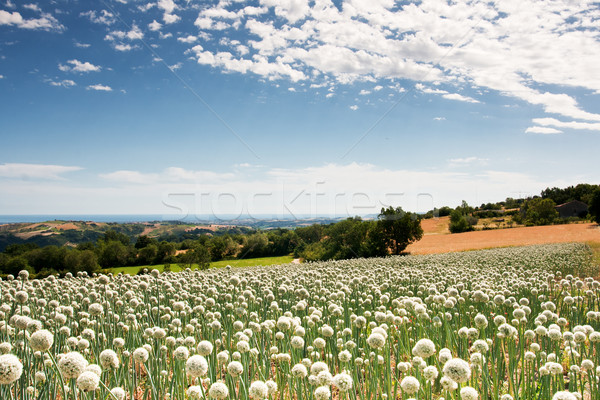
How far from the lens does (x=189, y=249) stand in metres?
51.9

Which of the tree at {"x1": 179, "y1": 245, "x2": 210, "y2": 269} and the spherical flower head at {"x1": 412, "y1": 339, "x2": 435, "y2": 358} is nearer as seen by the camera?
the spherical flower head at {"x1": 412, "y1": 339, "x2": 435, "y2": 358}

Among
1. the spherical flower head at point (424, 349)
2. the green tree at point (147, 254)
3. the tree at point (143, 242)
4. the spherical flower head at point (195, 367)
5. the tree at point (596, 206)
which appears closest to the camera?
the spherical flower head at point (195, 367)

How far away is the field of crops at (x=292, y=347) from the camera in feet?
11.1

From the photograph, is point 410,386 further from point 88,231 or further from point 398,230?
point 88,231

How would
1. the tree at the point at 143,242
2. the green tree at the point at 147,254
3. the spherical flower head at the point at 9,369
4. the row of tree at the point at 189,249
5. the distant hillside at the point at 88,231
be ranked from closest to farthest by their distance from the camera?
the spherical flower head at the point at 9,369 < the row of tree at the point at 189,249 < the distant hillside at the point at 88,231 < the green tree at the point at 147,254 < the tree at the point at 143,242

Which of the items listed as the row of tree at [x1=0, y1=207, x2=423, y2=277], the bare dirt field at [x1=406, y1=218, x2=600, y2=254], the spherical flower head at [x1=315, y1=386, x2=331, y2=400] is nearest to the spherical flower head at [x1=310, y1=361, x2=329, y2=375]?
the spherical flower head at [x1=315, y1=386, x2=331, y2=400]

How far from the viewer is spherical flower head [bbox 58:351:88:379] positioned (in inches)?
100

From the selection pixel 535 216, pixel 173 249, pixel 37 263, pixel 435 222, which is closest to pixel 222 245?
pixel 173 249

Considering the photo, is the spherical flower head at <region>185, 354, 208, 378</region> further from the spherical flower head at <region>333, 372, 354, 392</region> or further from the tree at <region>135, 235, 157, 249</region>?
the tree at <region>135, 235, 157, 249</region>

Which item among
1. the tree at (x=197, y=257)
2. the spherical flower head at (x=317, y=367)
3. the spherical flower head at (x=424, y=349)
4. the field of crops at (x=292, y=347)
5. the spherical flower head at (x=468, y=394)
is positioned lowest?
the tree at (x=197, y=257)

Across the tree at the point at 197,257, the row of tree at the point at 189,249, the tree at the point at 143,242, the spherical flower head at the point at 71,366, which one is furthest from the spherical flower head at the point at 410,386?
the tree at the point at 143,242

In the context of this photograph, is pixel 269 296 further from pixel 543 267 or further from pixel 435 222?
pixel 435 222

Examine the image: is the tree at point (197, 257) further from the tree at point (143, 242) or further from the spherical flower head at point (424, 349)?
the spherical flower head at point (424, 349)

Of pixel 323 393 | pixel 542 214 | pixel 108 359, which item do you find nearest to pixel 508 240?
pixel 542 214
